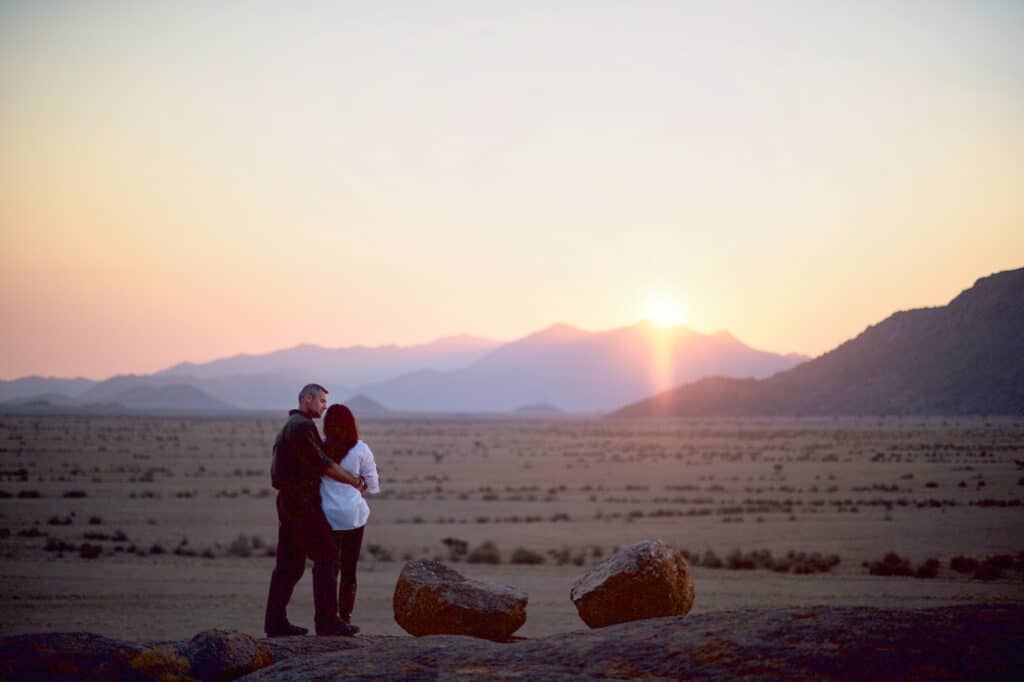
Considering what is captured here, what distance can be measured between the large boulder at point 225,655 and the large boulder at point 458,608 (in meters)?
2.33

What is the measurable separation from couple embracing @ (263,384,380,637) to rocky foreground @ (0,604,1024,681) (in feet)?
4.27

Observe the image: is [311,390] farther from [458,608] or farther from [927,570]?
[927,570]

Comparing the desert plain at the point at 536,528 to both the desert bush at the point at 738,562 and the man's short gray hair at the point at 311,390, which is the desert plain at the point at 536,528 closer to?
the desert bush at the point at 738,562

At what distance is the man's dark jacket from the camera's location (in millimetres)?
7320

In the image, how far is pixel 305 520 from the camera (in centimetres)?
747

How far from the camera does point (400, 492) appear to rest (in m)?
44.3

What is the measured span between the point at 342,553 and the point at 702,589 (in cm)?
1356

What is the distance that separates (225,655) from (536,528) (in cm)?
2571

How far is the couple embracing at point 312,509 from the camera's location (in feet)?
24.2

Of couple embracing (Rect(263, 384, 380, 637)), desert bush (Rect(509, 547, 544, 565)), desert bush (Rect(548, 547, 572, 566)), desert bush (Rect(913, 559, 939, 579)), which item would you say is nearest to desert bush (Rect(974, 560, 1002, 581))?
desert bush (Rect(913, 559, 939, 579))

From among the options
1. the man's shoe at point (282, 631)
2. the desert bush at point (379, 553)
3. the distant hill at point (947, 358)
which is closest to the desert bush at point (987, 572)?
the distant hill at point (947, 358)

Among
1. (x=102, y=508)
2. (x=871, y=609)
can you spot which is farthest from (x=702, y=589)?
(x=102, y=508)

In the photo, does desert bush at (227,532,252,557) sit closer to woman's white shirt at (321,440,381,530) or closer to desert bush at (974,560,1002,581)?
desert bush at (974,560,1002,581)

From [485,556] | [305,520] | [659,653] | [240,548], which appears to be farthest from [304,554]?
[240,548]
